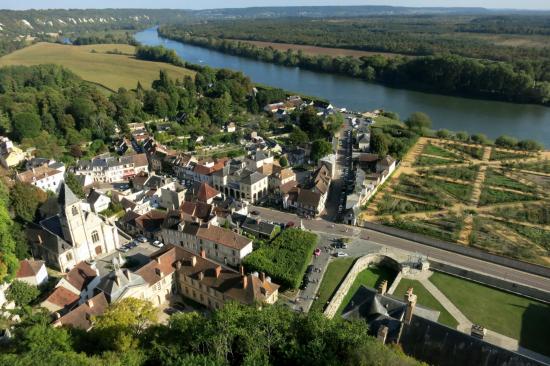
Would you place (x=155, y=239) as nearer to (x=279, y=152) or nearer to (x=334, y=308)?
(x=334, y=308)

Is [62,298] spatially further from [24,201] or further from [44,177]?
[44,177]

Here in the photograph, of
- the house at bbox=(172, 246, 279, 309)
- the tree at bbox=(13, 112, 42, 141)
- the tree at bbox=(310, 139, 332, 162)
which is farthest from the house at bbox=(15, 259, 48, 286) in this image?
the tree at bbox=(13, 112, 42, 141)

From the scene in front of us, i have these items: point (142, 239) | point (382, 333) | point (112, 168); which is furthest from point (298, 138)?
point (382, 333)

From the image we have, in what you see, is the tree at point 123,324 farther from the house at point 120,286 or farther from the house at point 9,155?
the house at point 9,155

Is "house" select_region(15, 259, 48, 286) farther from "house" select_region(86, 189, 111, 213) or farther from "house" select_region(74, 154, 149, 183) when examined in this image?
"house" select_region(74, 154, 149, 183)

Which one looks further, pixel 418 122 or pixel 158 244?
pixel 418 122

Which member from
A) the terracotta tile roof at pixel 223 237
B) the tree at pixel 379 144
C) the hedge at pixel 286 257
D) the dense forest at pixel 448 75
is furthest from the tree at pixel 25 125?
the dense forest at pixel 448 75
